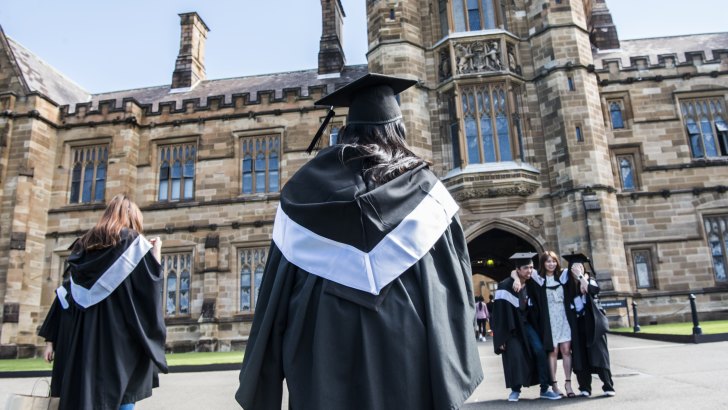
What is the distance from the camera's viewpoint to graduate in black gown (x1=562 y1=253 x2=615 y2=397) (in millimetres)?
5691

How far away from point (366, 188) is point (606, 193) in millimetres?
14181

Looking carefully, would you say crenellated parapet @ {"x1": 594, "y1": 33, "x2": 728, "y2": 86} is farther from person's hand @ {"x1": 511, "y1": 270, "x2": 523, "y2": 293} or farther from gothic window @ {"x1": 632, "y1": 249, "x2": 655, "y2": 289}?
person's hand @ {"x1": 511, "y1": 270, "x2": 523, "y2": 293}

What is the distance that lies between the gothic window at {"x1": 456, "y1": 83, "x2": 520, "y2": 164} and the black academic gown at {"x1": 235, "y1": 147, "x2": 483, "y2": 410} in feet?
44.7

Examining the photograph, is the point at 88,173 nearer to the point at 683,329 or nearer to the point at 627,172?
the point at 627,172

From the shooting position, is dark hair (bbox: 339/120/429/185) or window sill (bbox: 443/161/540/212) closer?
dark hair (bbox: 339/120/429/185)

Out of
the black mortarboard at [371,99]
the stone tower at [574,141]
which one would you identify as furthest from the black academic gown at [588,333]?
the stone tower at [574,141]

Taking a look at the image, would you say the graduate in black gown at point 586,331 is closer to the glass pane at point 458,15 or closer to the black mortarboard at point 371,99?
the black mortarboard at point 371,99

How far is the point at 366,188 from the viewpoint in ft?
6.72

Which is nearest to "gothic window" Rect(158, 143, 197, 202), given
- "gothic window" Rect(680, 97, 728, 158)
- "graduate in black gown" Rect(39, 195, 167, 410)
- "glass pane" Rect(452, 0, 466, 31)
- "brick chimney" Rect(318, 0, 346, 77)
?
"brick chimney" Rect(318, 0, 346, 77)

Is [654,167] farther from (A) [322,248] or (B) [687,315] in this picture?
(A) [322,248]

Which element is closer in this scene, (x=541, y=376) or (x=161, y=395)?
(x=541, y=376)

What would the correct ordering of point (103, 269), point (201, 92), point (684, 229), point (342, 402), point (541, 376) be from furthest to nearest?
1. point (201, 92)
2. point (684, 229)
3. point (541, 376)
4. point (103, 269)
5. point (342, 402)

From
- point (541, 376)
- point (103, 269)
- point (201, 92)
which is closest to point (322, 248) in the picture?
point (103, 269)

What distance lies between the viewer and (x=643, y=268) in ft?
54.3
